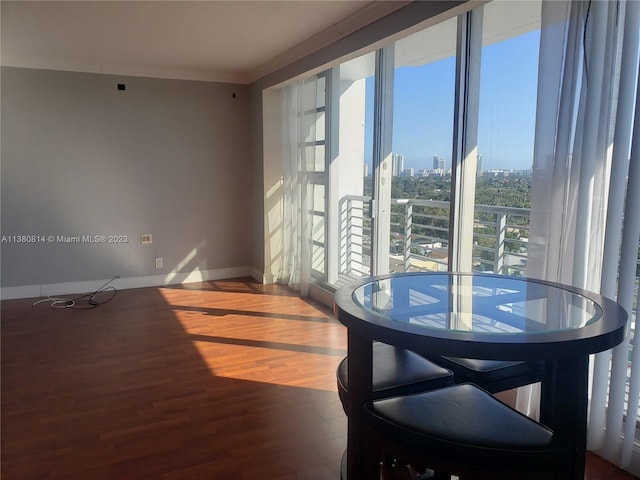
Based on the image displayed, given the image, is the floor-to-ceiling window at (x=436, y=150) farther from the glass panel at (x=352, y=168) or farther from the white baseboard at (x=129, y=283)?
the white baseboard at (x=129, y=283)

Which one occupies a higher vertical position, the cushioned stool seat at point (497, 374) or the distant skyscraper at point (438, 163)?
the distant skyscraper at point (438, 163)

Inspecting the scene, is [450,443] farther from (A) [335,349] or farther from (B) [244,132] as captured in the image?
(B) [244,132]

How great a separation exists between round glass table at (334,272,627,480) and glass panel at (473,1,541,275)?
3.69 feet

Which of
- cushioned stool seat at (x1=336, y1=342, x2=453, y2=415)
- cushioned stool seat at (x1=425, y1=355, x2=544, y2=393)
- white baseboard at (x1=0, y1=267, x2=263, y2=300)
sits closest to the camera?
cushioned stool seat at (x1=336, y1=342, x2=453, y2=415)

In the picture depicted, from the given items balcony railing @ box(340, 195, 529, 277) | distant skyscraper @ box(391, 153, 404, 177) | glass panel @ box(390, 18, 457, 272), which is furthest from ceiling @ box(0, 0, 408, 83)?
balcony railing @ box(340, 195, 529, 277)

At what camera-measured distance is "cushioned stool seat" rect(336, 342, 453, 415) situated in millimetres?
1536

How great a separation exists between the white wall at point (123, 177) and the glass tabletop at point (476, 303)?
12.6 ft

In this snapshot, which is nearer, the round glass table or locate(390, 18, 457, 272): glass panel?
the round glass table

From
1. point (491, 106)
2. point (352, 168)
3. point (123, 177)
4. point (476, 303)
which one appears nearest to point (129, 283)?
point (123, 177)

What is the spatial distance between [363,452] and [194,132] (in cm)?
449

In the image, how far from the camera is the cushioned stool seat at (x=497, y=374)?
1.67 metres

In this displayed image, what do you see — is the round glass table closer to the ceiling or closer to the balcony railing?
the balcony railing

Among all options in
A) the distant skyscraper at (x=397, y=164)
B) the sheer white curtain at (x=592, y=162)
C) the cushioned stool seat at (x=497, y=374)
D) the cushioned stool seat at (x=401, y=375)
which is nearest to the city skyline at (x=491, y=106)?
the distant skyscraper at (x=397, y=164)

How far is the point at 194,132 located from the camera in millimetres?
5227
